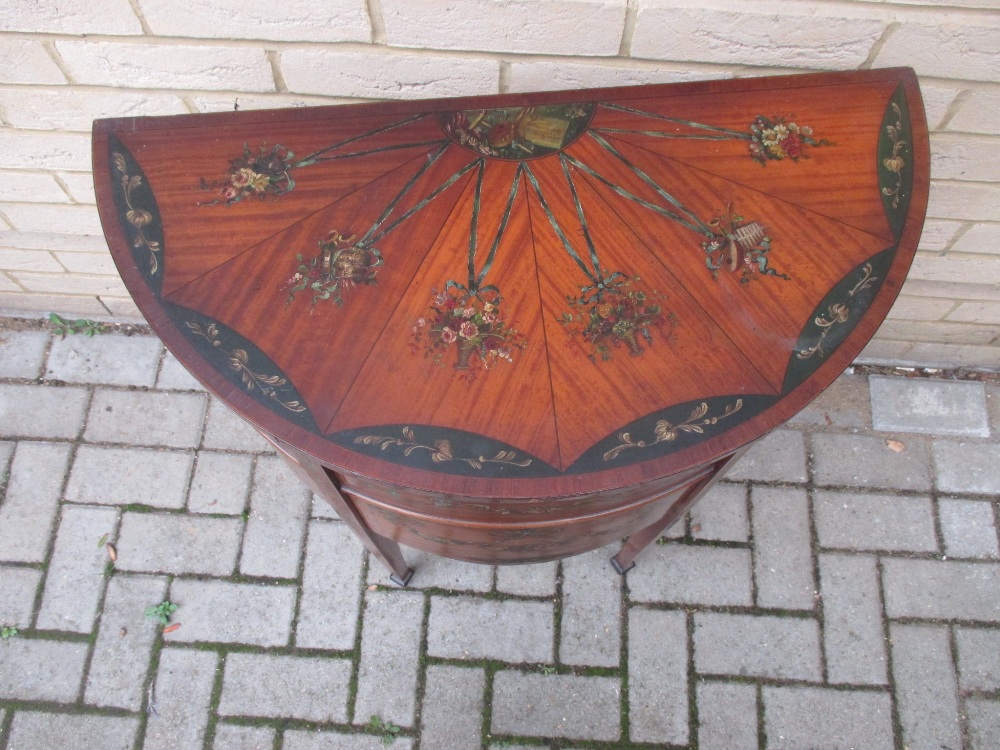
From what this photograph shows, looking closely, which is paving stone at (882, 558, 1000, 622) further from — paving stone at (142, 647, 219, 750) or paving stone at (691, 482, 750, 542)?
paving stone at (142, 647, 219, 750)

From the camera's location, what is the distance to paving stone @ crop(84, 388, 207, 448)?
2.52m

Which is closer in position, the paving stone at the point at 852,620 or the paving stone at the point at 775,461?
the paving stone at the point at 852,620

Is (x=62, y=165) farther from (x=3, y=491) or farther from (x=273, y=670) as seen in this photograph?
(x=273, y=670)

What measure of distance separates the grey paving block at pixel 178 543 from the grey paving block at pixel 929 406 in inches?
84.1

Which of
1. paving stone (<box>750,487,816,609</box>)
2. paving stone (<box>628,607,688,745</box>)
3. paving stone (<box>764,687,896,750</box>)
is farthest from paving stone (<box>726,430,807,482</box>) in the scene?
paving stone (<box>764,687,896,750</box>)

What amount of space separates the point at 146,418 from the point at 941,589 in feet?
8.45

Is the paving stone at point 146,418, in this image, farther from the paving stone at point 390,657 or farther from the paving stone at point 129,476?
the paving stone at point 390,657

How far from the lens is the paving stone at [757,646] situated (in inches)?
88.1

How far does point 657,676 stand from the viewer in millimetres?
2234

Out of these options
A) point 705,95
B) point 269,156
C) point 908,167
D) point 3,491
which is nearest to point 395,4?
point 269,156

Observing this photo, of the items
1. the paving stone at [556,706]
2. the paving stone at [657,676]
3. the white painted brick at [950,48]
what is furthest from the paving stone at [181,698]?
the white painted brick at [950,48]

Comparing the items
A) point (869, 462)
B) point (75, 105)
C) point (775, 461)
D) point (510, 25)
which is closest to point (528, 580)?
point (775, 461)

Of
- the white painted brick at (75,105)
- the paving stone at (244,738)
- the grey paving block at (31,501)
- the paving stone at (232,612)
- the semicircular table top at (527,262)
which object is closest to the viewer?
the semicircular table top at (527,262)

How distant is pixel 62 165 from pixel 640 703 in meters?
2.19
